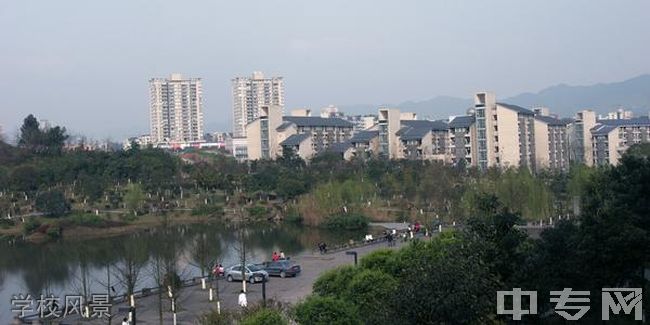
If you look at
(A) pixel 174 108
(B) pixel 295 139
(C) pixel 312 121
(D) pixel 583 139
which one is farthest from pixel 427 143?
(A) pixel 174 108

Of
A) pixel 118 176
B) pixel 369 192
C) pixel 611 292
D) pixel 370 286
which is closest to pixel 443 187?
pixel 369 192

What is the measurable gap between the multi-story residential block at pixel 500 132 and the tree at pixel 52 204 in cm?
1917

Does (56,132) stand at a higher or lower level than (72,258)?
higher

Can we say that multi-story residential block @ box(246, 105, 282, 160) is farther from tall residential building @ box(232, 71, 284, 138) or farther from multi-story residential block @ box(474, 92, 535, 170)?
tall residential building @ box(232, 71, 284, 138)

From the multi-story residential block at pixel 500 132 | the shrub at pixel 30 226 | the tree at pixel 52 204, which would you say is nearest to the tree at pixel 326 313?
the shrub at pixel 30 226

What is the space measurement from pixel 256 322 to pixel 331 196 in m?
19.4

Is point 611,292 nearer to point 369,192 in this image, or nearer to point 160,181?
point 369,192

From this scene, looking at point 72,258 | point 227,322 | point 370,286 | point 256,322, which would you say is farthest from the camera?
point 72,258

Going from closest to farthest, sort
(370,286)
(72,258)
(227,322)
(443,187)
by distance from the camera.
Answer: (227,322), (370,286), (72,258), (443,187)

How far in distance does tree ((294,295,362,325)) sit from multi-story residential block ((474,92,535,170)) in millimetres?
30041

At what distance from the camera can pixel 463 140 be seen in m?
39.5

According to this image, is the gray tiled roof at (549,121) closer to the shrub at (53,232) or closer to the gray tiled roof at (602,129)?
the gray tiled roof at (602,129)

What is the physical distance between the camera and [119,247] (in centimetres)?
2056

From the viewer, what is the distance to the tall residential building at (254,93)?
78.6m
